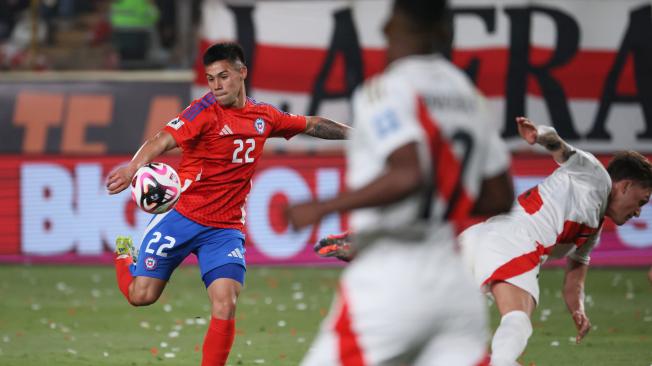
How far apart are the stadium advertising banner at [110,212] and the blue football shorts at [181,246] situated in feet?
20.6

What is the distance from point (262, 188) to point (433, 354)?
397 inches

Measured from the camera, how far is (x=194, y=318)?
35.0 ft

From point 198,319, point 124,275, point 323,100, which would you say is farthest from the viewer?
point 323,100

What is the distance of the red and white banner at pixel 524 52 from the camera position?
13859mm

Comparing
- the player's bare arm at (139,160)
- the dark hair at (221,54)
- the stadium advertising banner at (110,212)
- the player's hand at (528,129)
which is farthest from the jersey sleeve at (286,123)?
the stadium advertising banner at (110,212)

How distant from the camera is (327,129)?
7.66 m

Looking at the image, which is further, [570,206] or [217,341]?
[217,341]

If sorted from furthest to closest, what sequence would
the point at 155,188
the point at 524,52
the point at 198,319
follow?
the point at 524,52 < the point at 198,319 < the point at 155,188

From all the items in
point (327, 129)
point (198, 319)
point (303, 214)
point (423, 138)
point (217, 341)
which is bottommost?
point (198, 319)

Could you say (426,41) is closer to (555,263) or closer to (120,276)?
(120,276)

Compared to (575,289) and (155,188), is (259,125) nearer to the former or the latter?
(155,188)

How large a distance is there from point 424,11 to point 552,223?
2.90 meters

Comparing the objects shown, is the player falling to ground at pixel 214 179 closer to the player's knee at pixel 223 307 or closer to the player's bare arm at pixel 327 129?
the player's bare arm at pixel 327 129

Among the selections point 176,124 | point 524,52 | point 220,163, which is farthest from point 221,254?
point 524,52
